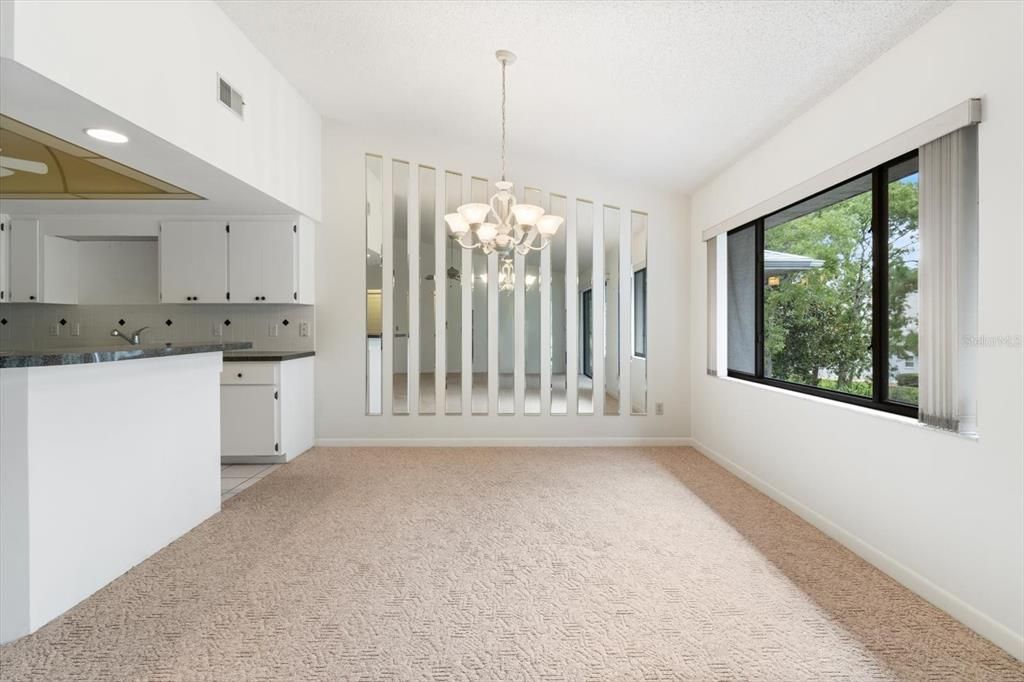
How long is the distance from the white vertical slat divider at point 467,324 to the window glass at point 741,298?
2.32 metres

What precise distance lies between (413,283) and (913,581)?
13.7 ft

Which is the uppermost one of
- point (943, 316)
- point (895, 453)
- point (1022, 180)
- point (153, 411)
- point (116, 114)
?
point (116, 114)

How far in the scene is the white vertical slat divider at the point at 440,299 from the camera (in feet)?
16.5

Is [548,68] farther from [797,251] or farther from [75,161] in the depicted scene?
[75,161]

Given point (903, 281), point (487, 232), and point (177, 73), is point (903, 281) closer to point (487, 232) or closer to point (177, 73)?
point (487, 232)

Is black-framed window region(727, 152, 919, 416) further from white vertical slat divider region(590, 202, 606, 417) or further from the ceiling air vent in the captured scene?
the ceiling air vent

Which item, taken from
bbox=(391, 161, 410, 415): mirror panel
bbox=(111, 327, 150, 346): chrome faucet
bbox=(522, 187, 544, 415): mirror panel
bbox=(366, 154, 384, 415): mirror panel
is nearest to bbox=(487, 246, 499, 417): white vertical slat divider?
bbox=(522, 187, 544, 415): mirror panel

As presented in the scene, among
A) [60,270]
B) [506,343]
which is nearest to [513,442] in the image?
[506,343]

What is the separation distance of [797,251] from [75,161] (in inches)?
187

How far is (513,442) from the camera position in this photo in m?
5.09

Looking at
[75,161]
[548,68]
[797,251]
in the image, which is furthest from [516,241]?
[75,161]

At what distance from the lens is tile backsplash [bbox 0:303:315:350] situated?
15.8 ft

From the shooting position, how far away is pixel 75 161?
339 centimetres

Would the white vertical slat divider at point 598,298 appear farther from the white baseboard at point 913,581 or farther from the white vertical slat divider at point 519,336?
the white baseboard at point 913,581
